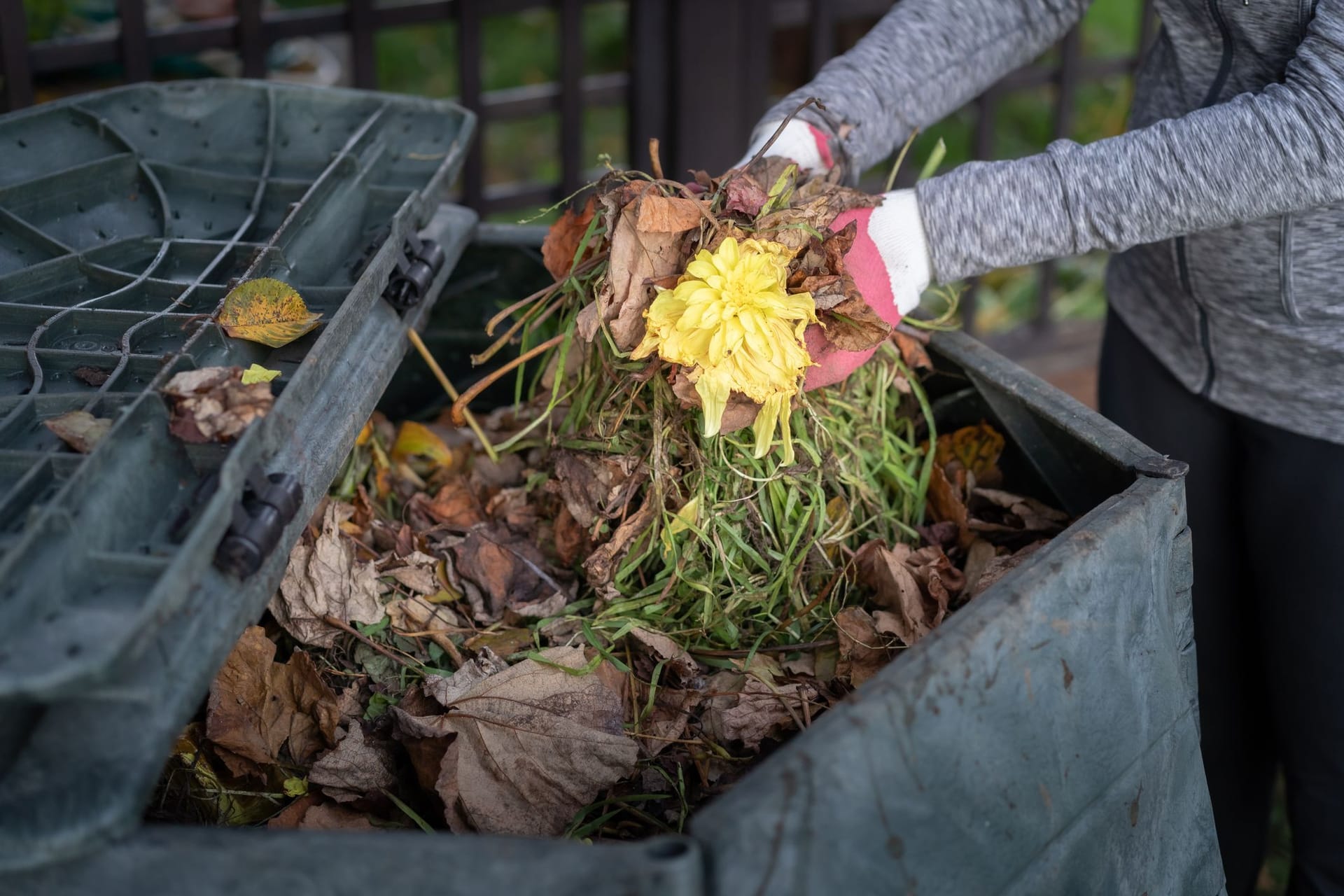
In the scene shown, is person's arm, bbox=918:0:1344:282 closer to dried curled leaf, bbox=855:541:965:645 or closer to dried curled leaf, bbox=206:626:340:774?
dried curled leaf, bbox=855:541:965:645

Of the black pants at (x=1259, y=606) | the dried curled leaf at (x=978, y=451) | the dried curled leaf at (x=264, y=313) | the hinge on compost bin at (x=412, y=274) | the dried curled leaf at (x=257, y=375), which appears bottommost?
the black pants at (x=1259, y=606)

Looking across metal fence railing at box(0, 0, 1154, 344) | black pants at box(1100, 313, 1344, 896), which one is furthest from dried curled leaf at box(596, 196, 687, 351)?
metal fence railing at box(0, 0, 1154, 344)

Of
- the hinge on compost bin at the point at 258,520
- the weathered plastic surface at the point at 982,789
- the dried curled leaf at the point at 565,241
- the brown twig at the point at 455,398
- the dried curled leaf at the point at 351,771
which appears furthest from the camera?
the brown twig at the point at 455,398

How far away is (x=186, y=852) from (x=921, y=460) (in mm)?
919

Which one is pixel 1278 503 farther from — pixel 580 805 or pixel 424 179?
pixel 424 179

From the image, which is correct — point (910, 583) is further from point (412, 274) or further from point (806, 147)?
point (412, 274)

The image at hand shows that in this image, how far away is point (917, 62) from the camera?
1.44 meters

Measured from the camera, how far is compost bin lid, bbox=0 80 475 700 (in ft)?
2.68

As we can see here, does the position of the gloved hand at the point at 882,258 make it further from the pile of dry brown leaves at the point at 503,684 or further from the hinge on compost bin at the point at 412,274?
the hinge on compost bin at the point at 412,274

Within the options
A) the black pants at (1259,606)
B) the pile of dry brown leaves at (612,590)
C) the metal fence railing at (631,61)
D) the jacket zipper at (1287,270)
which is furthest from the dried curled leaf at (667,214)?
the metal fence railing at (631,61)

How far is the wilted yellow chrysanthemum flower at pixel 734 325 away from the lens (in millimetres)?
1012

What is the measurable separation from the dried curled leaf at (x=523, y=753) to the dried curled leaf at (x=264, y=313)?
1.19 feet

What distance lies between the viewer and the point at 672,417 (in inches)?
46.8

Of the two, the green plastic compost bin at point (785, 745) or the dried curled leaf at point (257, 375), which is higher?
the dried curled leaf at point (257, 375)
